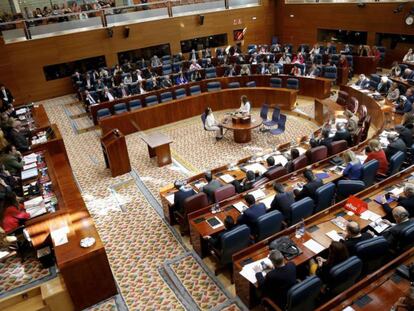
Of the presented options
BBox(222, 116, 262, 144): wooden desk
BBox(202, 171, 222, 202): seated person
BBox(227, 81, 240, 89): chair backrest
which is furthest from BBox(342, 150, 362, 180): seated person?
BBox(227, 81, 240, 89): chair backrest

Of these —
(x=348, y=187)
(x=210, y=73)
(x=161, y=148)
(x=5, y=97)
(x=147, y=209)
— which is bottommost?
(x=147, y=209)

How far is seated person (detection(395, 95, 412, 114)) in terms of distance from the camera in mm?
9996

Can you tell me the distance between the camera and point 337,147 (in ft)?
26.9

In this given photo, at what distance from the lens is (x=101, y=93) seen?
13938mm

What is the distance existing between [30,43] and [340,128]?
13828 mm

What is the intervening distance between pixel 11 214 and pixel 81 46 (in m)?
12.8

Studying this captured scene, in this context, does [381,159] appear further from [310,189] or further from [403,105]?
[403,105]

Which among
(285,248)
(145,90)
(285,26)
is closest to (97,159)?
(145,90)

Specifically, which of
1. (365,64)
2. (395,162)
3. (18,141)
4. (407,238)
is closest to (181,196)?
(407,238)

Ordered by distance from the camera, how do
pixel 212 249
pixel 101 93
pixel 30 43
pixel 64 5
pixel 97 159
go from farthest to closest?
1. pixel 64 5
2. pixel 30 43
3. pixel 101 93
4. pixel 97 159
5. pixel 212 249

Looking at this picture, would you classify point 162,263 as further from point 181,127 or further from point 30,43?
point 30,43

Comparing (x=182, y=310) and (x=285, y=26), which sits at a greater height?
(x=285, y=26)

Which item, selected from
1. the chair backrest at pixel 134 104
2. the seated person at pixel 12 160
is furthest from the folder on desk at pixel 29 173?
the chair backrest at pixel 134 104

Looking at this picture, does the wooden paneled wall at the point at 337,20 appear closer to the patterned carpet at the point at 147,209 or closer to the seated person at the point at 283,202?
the patterned carpet at the point at 147,209
